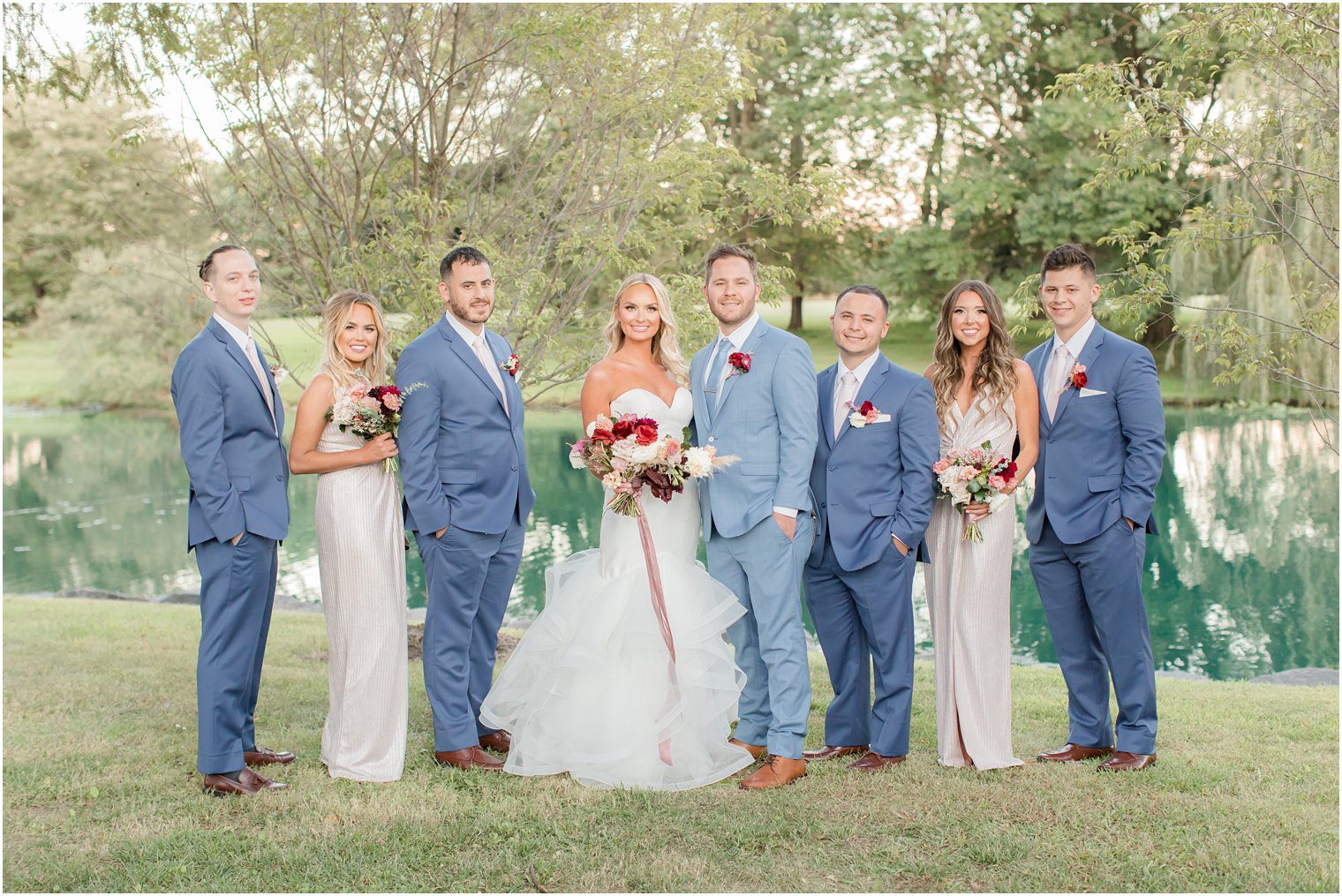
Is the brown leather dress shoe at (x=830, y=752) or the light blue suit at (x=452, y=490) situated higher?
the light blue suit at (x=452, y=490)

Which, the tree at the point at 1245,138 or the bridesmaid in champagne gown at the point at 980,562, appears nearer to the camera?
the bridesmaid in champagne gown at the point at 980,562

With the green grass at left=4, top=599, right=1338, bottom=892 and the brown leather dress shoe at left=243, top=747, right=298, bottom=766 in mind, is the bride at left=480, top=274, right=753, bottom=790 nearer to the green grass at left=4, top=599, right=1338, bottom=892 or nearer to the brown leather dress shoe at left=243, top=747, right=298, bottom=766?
the green grass at left=4, top=599, right=1338, bottom=892

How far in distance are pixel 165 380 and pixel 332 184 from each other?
28.3 meters

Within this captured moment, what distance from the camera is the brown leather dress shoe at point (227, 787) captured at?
15.8ft

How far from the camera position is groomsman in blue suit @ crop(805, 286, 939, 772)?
17.0 ft

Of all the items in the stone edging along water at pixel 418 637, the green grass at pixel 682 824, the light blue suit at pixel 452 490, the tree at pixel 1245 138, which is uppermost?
the tree at pixel 1245 138

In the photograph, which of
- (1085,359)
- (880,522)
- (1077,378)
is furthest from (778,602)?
(1085,359)

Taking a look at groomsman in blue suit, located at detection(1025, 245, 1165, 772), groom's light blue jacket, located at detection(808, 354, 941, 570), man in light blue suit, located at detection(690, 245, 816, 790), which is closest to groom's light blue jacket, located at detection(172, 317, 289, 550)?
man in light blue suit, located at detection(690, 245, 816, 790)

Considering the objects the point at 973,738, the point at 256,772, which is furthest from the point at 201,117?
the point at 973,738

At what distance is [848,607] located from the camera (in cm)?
543

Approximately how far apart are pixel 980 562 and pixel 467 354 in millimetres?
2648

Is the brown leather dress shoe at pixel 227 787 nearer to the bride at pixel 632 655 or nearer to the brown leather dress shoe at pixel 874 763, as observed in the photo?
the bride at pixel 632 655

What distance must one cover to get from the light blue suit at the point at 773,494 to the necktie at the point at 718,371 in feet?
0.10

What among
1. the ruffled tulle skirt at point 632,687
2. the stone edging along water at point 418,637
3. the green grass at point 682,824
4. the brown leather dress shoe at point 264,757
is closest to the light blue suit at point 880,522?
the green grass at point 682,824
